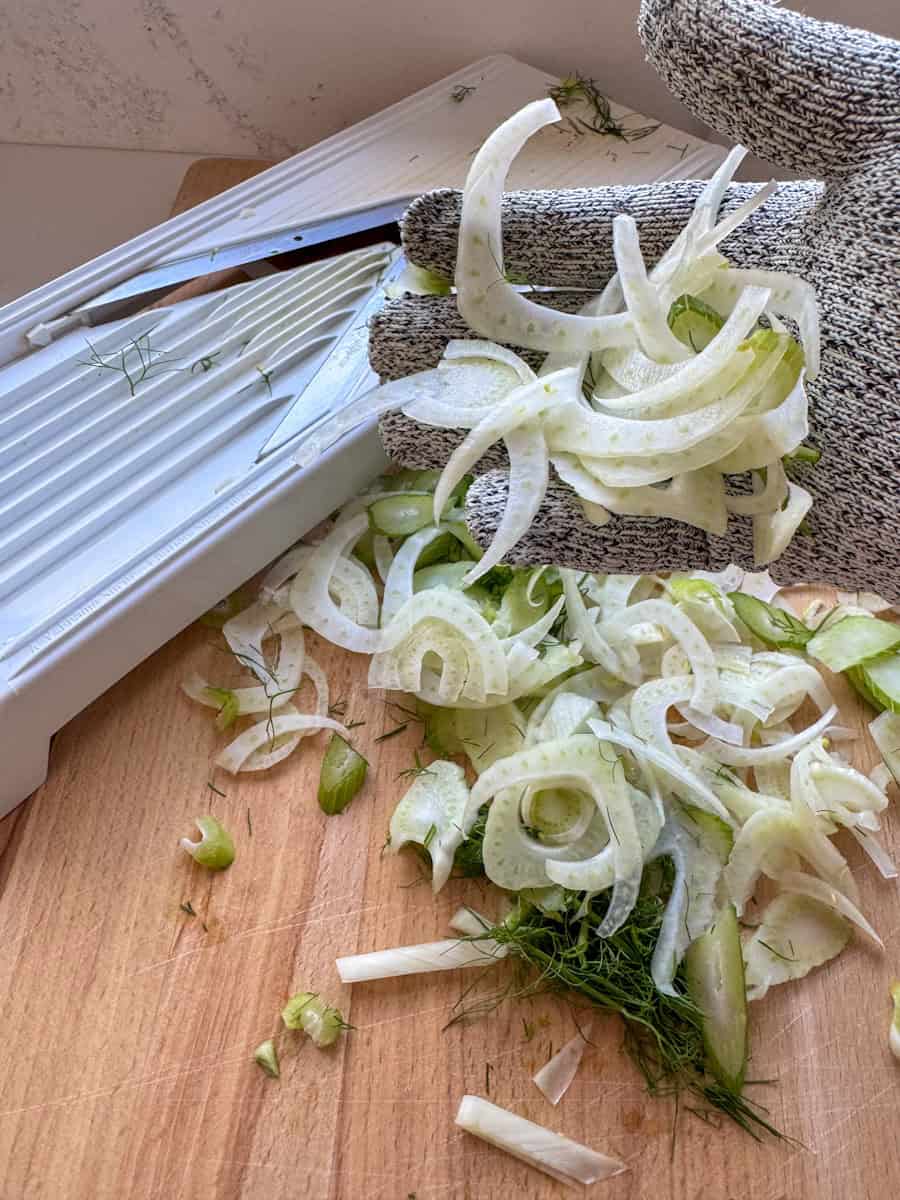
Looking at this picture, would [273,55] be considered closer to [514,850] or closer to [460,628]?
[460,628]

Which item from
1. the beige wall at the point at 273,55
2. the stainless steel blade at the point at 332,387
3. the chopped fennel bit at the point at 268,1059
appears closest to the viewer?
the chopped fennel bit at the point at 268,1059

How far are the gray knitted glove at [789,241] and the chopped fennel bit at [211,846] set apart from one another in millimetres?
381

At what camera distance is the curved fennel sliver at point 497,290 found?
0.87 m

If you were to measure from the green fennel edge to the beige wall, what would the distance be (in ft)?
3.81

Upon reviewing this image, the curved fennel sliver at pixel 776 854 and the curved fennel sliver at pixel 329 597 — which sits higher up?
the curved fennel sliver at pixel 329 597

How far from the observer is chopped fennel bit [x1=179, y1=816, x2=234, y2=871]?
1.00 meters

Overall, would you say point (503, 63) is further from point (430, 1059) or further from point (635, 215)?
point (430, 1059)

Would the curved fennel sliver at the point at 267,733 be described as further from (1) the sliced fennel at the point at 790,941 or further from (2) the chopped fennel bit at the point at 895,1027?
(2) the chopped fennel bit at the point at 895,1027

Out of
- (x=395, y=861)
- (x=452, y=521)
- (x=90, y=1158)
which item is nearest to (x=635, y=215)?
(x=452, y=521)

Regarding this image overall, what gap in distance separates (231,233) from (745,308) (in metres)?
0.73

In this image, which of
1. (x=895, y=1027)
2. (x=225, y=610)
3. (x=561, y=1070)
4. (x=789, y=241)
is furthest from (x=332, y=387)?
(x=895, y=1027)

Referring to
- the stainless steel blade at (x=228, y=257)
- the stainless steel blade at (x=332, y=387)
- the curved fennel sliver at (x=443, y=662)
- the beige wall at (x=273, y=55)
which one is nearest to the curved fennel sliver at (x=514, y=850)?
the curved fennel sliver at (x=443, y=662)

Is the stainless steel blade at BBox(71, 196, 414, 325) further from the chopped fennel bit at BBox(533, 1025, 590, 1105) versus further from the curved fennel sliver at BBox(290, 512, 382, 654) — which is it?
the chopped fennel bit at BBox(533, 1025, 590, 1105)

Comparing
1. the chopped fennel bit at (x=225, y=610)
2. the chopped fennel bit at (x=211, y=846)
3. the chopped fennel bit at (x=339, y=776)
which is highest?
the chopped fennel bit at (x=225, y=610)
